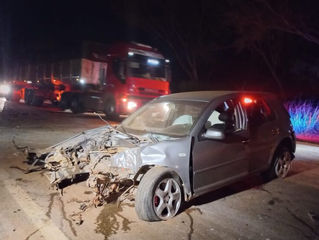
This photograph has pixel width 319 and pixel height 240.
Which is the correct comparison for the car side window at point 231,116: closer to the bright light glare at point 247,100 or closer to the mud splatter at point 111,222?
the bright light glare at point 247,100

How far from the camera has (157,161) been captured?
4297mm

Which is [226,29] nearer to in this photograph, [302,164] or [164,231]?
[302,164]

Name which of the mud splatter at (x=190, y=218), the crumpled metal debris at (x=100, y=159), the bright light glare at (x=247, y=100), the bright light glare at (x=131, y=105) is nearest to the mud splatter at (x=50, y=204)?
the crumpled metal debris at (x=100, y=159)

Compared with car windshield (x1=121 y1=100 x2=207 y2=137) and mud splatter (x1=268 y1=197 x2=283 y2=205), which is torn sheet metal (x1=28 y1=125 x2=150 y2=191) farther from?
mud splatter (x1=268 y1=197 x2=283 y2=205)

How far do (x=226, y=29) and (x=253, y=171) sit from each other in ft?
56.0

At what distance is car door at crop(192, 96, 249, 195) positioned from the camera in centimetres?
456

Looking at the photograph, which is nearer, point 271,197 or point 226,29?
point 271,197

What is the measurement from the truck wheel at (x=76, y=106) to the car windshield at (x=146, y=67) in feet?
15.8

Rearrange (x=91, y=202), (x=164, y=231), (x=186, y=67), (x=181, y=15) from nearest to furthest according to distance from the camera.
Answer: (x=164, y=231) < (x=91, y=202) < (x=181, y=15) < (x=186, y=67)

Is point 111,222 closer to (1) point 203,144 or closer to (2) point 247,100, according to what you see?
(1) point 203,144

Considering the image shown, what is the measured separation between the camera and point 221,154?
486cm

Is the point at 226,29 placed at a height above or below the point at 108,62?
above

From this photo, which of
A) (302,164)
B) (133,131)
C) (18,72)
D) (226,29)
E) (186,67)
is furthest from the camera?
(18,72)

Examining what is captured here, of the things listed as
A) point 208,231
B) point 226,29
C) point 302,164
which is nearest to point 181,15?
point 226,29
